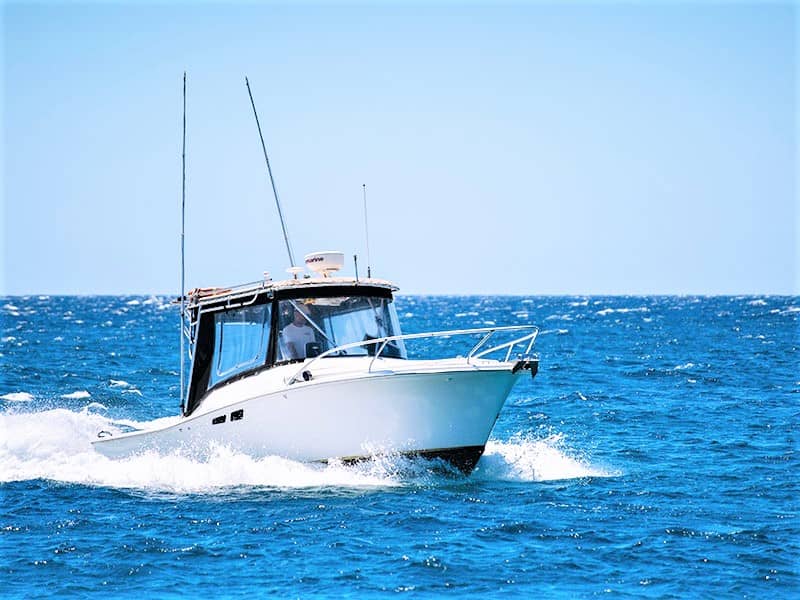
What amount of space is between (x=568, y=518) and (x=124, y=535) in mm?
5403

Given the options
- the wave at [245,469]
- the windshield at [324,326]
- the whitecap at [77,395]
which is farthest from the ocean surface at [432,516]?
the whitecap at [77,395]

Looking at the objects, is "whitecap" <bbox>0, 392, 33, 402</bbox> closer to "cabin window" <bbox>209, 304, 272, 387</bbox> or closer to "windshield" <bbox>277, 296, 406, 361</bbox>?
"cabin window" <bbox>209, 304, 272, 387</bbox>

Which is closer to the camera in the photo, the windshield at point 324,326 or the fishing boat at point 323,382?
the fishing boat at point 323,382

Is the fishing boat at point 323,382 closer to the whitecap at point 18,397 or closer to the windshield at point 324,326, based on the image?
the windshield at point 324,326

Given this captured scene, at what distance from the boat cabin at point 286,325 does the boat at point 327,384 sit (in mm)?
16

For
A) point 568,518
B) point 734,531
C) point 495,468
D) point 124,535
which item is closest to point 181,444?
point 124,535

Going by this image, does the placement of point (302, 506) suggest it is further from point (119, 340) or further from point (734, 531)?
point (119, 340)

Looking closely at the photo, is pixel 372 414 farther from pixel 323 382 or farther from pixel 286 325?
pixel 286 325

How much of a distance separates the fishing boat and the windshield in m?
0.02

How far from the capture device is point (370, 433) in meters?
14.4

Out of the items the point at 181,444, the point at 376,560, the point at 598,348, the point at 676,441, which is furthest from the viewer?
the point at 598,348

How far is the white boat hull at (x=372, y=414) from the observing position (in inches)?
557

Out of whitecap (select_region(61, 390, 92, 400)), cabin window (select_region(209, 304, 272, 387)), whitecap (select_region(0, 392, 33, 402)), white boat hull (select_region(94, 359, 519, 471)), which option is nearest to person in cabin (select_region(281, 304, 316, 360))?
cabin window (select_region(209, 304, 272, 387))

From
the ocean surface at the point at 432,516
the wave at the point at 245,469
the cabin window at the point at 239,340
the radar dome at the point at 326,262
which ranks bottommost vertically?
the ocean surface at the point at 432,516
